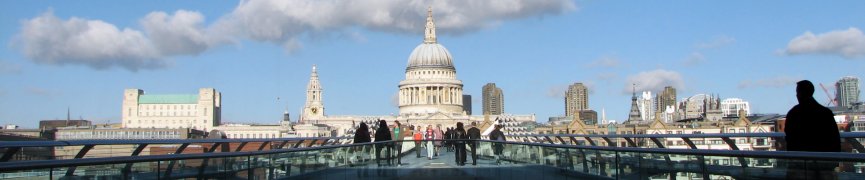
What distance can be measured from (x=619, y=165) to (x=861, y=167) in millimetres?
5001

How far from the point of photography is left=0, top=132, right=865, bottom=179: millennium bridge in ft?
25.4

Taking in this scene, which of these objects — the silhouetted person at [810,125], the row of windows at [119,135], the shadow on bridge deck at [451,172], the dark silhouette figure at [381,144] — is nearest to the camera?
the silhouetted person at [810,125]

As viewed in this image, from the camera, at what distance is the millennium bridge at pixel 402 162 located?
7746 mm

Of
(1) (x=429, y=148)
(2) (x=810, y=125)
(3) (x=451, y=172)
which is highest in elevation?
(2) (x=810, y=125)

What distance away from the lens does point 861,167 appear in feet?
23.1

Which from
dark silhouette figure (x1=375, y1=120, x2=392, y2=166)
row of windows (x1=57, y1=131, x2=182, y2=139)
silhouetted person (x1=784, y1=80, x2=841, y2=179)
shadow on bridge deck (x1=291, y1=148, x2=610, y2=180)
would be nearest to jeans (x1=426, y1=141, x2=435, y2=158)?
dark silhouette figure (x1=375, y1=120, x2=392, y2=166)

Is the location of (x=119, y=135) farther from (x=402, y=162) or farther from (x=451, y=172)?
(x=451, y=172)

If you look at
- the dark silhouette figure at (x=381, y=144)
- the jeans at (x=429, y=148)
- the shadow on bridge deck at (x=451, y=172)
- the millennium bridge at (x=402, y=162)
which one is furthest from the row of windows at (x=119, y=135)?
the millennium bridge at (x=402, y=162)

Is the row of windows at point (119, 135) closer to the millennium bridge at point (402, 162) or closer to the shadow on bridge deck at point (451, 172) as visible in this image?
the shadow on bridge deck at point (451, 172)

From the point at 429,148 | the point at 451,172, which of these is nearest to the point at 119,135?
the point at 429,148

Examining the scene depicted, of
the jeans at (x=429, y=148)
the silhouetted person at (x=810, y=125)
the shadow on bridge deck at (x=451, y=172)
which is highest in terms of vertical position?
the silhouetted person at (x=810, y=125)

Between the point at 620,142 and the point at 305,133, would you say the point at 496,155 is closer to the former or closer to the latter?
the point at 620,142

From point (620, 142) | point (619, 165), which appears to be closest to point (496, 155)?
point (620, 142)

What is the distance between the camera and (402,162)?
25.0 meters
